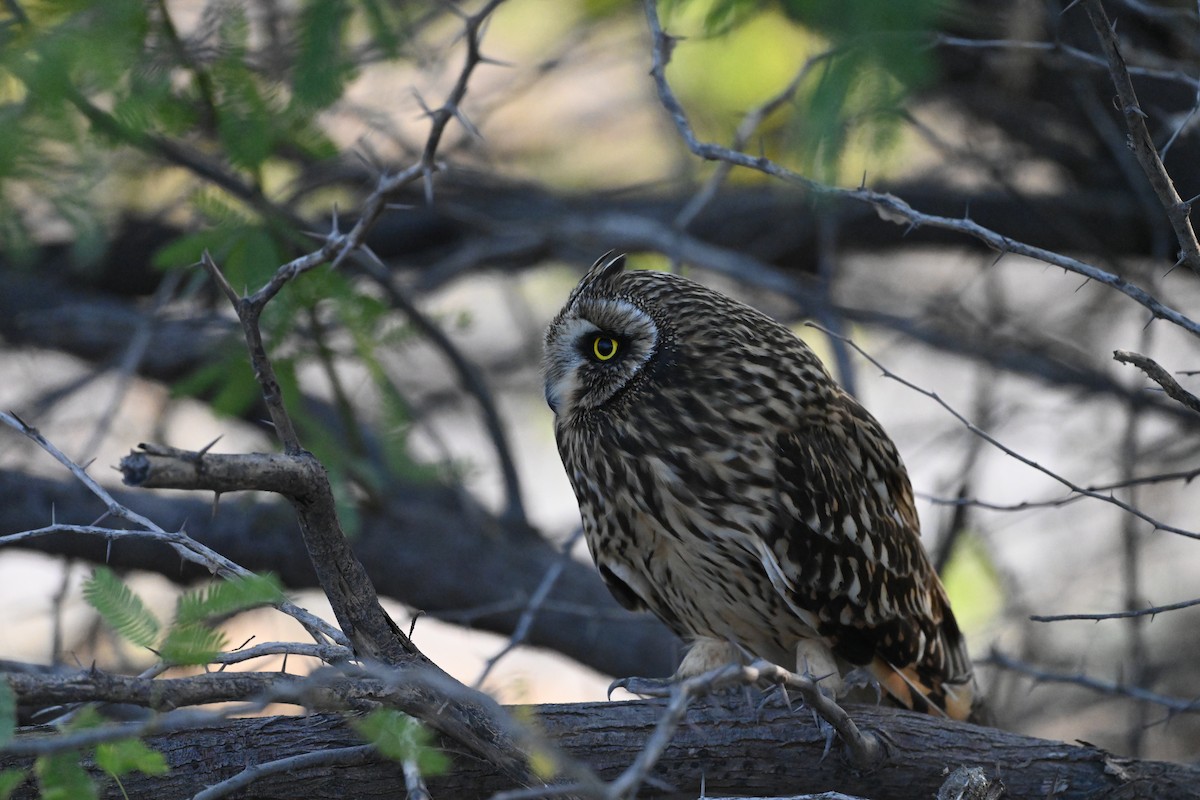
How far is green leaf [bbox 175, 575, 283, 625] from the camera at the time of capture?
1.66 metres

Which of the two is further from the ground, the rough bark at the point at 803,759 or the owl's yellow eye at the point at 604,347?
the owl's yellow eye at the point at 604,347

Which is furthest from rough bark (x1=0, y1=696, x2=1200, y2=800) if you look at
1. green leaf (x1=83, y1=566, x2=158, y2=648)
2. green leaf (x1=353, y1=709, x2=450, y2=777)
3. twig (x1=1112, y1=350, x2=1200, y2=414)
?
twig (x1=1112, y1=350, x2=1200, y2=414)

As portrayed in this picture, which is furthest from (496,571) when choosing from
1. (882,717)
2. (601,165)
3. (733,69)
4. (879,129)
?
(601,165)

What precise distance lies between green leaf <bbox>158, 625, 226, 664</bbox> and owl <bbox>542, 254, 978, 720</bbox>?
4.13 ft

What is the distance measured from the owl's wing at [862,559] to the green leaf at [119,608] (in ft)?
4.55

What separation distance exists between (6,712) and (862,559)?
189cm

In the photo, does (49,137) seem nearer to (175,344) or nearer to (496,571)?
(175,344)

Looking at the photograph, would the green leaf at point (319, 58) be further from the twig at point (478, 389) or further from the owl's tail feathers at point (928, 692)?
the owl's tail feathers at point (928, 692)

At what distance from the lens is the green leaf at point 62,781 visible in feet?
5.42

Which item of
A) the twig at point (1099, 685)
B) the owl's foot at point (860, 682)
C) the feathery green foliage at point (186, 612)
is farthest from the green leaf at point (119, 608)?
the twig at point (1099, 685)

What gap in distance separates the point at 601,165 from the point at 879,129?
434 centimetres

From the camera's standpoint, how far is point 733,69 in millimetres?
5512

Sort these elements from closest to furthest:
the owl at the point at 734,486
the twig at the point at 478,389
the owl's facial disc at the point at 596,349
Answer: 1. the owl at the point at 734,486
2. the owl's facial disc at the point at 596,349
3. the twig at the point at 478,389

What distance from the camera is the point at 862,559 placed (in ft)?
9.20
